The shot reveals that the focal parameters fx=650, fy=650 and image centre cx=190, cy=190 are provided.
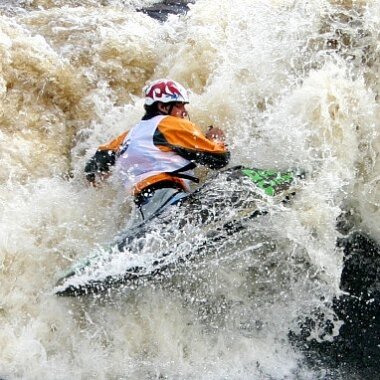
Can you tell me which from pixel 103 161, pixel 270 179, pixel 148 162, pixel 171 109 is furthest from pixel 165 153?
pixel 270 179

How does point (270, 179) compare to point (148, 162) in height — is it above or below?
below

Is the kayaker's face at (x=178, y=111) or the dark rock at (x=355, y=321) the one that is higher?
the kayaker's face at (x=178, y=111)

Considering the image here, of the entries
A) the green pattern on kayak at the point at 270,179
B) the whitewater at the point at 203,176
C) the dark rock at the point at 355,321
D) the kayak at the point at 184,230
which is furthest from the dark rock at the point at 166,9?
the dark rock at the point at 355,321

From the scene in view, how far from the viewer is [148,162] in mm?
5176

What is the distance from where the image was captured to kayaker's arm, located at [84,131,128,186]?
5504mm

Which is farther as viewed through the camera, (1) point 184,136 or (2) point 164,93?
(2) point 164,93

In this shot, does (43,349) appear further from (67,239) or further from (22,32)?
(22,32)

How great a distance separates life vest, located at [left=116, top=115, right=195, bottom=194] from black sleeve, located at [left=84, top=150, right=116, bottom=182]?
0.72 feet

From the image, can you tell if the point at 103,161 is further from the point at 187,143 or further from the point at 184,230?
the point at 184,230

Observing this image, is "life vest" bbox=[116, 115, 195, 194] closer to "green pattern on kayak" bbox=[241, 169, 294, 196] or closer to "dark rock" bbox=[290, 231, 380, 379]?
"green pattern on kayak" bbox=[241, 169, 294, 196]

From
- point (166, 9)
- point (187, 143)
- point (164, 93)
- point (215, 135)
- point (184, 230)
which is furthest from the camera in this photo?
point (166, 9)

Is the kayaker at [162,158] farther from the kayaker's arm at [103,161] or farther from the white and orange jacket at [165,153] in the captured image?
the kayaker's arm at [103,161]

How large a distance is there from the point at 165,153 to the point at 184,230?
67cm

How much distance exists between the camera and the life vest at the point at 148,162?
517 cm
